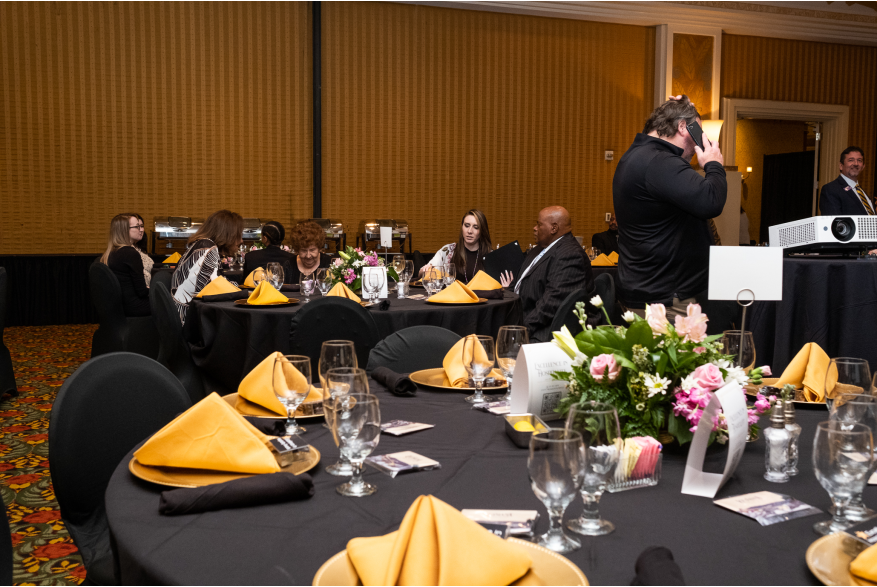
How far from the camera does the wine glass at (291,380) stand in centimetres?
158

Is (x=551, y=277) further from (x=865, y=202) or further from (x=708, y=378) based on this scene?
(x=865, y=202)

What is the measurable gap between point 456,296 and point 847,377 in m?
2.58

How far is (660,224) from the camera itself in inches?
127

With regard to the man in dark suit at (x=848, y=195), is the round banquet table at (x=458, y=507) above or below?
below

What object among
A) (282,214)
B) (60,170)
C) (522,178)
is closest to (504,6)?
(522,178)

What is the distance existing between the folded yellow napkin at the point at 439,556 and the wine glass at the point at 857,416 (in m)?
0.59

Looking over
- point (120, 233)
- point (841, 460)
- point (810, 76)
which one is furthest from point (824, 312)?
point (810, 76)

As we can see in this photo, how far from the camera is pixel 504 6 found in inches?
407

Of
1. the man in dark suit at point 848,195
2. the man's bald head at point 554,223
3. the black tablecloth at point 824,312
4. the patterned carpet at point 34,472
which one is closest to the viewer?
the patterned carpet at point 34,472

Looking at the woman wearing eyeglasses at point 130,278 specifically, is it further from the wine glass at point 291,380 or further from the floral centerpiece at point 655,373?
the floral centerpiece at point 655,373

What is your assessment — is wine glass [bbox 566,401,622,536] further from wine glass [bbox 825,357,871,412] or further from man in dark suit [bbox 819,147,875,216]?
man in dark suit [bbox 819,147,875,216]

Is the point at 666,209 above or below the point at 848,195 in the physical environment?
below

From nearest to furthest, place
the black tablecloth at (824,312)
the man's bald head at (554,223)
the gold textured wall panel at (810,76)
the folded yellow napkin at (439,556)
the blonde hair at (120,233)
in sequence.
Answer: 1. the folded yellow napkin at (439,556)
2. the black tablecloth at (824,312)
3. the man's bald head at (554,223)
4. the blonde hair at (120,233)
5. the gold textured wall panel at (810,76)

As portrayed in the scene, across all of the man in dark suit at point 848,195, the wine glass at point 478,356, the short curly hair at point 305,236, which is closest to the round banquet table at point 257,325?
the short curly hair at point 305,236
